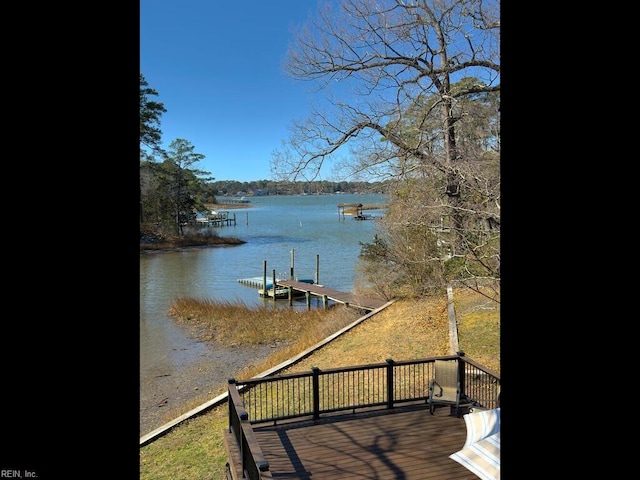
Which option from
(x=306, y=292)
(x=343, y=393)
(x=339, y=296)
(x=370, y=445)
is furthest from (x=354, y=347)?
(x=306, y=292)

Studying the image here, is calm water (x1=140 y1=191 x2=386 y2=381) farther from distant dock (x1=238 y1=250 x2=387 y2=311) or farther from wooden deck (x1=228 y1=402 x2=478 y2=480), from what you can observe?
wooden deck (x1=228 y1=402 x2=478 y2=480)

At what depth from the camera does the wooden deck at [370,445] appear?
5.41 meters

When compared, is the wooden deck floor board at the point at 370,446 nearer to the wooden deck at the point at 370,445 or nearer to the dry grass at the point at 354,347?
the wooden deck at the point at 370,445

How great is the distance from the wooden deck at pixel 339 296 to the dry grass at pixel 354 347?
1061 millimetres

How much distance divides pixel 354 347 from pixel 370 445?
287 inches

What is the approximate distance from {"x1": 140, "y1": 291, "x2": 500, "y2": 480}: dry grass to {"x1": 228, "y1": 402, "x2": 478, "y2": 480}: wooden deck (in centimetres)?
163

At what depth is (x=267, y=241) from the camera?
166 feet

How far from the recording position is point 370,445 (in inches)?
239

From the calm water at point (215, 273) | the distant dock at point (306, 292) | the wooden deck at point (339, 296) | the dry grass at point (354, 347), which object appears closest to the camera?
the dry grass at point (354, 347)

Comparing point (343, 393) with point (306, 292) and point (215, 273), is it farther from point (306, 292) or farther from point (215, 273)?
point (215, 273)

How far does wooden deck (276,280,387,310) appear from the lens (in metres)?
19.0

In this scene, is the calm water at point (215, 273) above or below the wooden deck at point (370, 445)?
below

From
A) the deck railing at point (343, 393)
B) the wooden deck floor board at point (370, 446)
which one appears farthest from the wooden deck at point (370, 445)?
the deck railing at point (343, 393)
